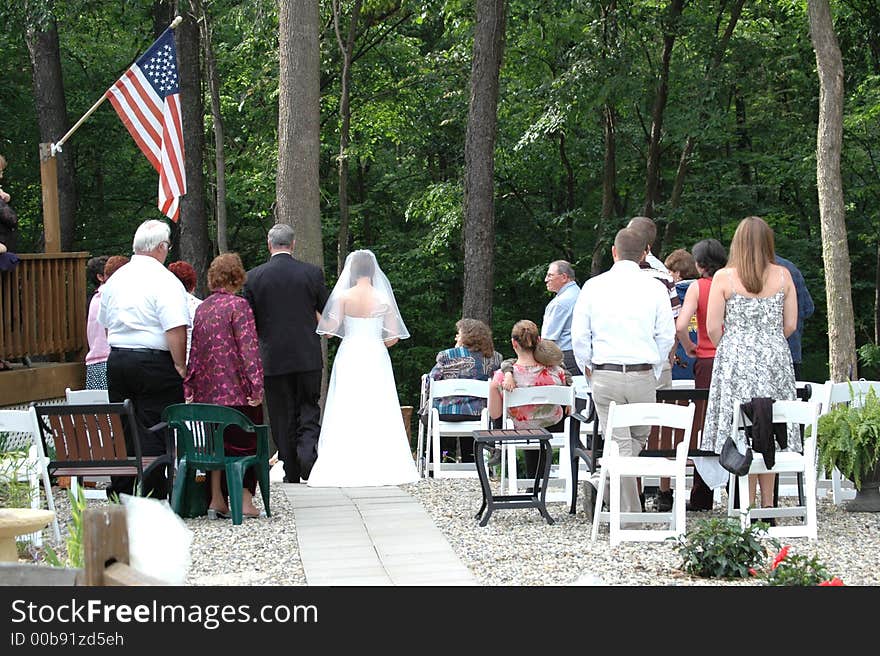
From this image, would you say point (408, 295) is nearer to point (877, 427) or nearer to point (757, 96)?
point (757, 96)

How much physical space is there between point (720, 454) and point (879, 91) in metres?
14.1

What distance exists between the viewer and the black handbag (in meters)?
7.94

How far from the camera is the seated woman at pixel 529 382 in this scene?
32.2 ft

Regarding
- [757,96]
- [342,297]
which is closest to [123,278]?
[342,297]

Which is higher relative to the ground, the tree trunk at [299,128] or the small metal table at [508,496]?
the tree trunk at [299,128]

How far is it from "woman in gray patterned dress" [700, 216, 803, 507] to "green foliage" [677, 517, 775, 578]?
152 cm

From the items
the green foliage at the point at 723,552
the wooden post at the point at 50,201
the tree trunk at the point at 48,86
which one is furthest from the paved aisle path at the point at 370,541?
the tree trunk at the point at 48,86

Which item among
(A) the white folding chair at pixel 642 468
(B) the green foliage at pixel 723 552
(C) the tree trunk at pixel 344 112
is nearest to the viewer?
(B) the green foliage at pixel 723 552

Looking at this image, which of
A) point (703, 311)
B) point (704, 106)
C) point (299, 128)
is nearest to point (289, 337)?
point (703, 311)

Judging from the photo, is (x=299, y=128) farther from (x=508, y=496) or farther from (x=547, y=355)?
(x=508, y=496)

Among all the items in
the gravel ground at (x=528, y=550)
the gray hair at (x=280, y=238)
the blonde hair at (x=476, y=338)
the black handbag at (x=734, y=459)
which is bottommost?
the gravel ground at (x=528, y=550)

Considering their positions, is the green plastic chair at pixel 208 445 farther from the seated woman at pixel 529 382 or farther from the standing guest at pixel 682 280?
the standing guest at pixel 682 280

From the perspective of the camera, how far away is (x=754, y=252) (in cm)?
819

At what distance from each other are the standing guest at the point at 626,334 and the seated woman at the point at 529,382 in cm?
155
